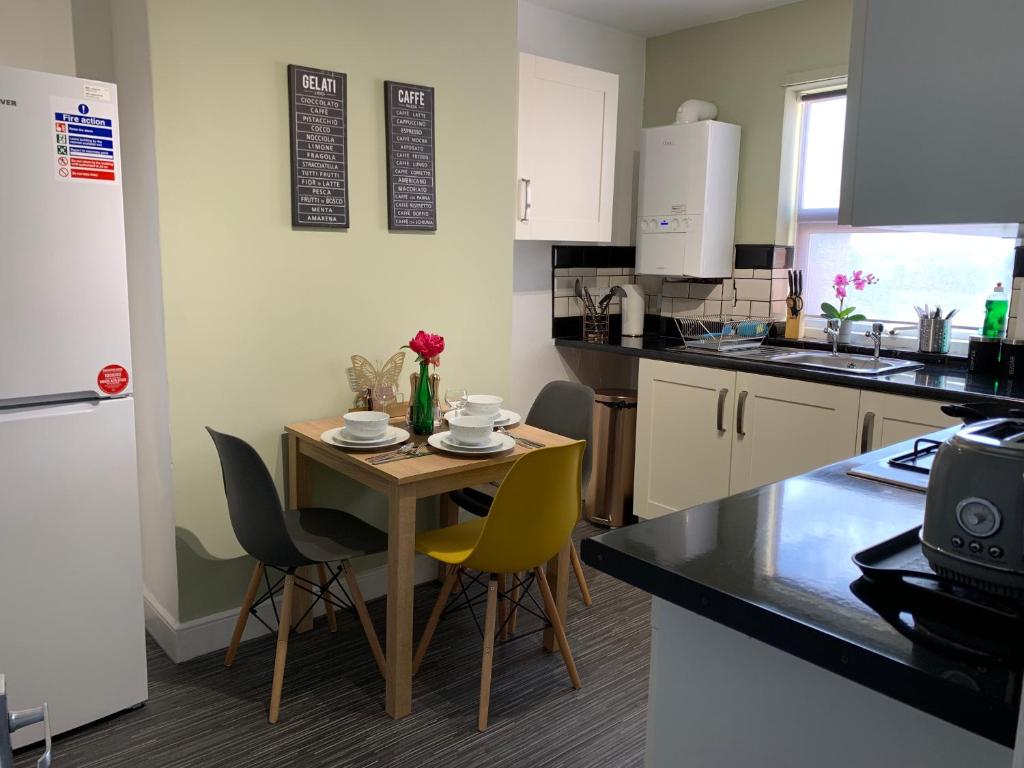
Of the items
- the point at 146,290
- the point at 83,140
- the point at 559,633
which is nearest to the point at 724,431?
the point at 559,633

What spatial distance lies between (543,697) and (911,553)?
152cm

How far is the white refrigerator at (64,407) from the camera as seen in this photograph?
1.96 meters

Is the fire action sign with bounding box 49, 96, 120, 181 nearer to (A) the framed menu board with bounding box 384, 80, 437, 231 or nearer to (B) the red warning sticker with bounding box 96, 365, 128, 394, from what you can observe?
(B) the red warning sticker with bounding box 96, 365, 128, 394

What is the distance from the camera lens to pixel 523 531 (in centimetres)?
229

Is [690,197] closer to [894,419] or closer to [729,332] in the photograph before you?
[729,332]

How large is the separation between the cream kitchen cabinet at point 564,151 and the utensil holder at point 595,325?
46 cm

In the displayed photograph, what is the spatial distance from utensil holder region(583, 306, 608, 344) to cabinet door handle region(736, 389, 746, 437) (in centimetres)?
99

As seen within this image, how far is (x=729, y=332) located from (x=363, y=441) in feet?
6.78

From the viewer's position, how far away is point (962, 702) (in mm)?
867

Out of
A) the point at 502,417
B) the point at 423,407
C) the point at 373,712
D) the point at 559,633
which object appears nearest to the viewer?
the point at 373,712

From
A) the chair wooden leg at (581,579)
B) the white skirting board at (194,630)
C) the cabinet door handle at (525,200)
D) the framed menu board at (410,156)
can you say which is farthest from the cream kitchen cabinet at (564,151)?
the white skirting board at (194,630)

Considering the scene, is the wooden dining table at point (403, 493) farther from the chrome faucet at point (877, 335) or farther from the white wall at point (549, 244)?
the chrome faucet at point (877, 335)

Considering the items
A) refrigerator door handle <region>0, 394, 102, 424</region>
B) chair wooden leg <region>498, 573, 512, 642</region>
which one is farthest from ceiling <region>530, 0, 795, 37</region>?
refrigerator door handle <region>0, 394, 102, 424</region>

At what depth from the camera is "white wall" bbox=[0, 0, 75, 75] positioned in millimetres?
2482
